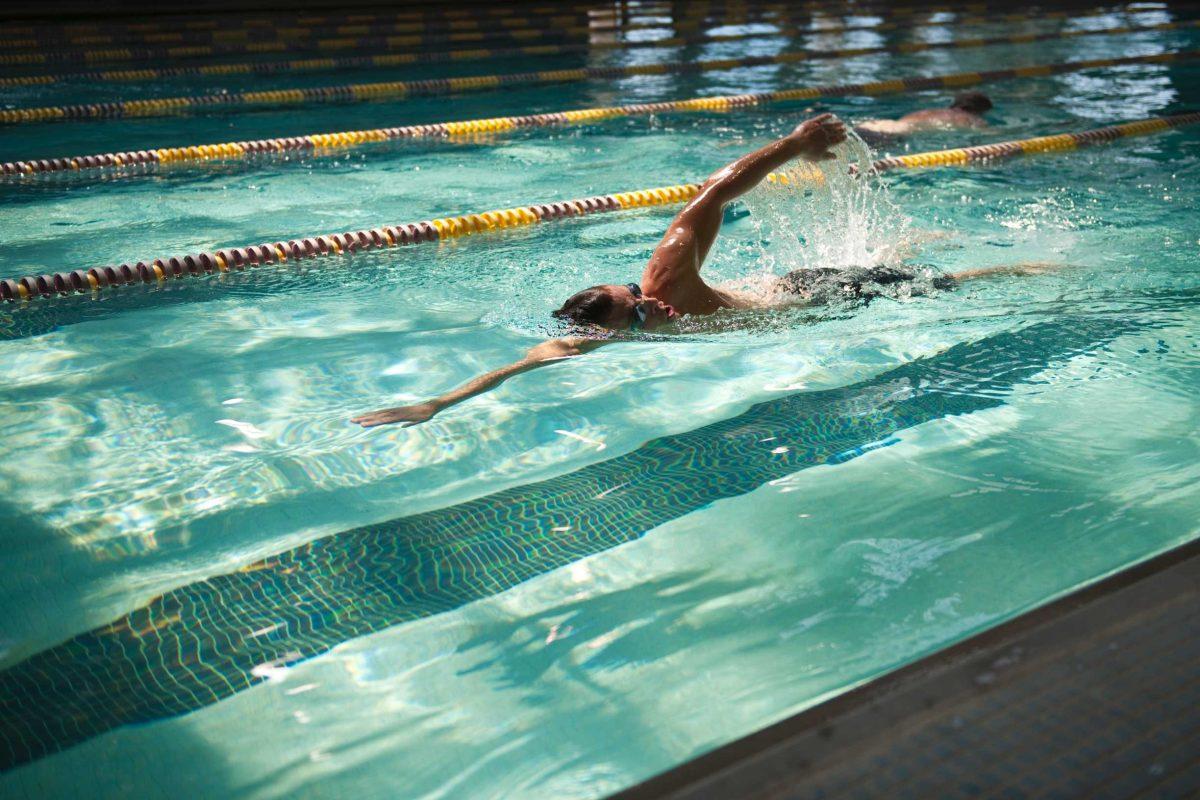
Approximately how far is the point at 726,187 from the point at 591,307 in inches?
31.9

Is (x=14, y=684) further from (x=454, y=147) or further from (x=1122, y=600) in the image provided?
(x=454, y=147)

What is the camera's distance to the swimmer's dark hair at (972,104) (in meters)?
7.52

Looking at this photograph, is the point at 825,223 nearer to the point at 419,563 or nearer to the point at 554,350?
the point at 554,350

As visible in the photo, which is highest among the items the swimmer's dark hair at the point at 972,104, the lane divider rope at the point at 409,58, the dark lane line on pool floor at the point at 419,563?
the lane divider rope at the point at 409,58

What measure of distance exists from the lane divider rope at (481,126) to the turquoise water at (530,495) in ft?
4.57

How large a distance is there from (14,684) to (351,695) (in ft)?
2.23

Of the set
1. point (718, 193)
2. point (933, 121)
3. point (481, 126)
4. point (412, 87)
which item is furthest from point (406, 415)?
point (412, 87)

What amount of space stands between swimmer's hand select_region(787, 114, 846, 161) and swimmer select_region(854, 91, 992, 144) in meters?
3.66

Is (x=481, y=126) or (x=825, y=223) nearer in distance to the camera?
Result: (x=825, y=223)

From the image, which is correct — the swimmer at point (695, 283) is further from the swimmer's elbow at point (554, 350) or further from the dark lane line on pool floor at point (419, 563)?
the dark lane line on pool floor at point (419, 563)

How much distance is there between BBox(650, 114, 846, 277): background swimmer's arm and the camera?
358 centimetres

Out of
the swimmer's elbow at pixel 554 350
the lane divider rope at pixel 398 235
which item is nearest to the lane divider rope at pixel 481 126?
the lane divider rope at pixel 398 235

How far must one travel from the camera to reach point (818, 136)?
3.59 m

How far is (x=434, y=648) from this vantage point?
2.13m
